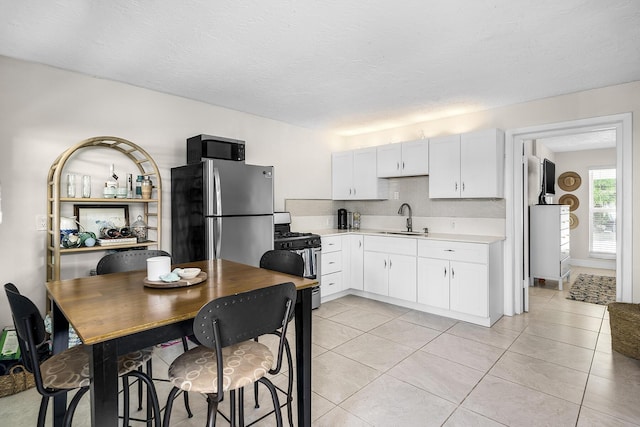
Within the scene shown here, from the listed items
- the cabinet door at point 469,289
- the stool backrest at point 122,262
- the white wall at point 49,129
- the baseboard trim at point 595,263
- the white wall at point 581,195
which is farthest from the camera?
the white wall at point 581,195

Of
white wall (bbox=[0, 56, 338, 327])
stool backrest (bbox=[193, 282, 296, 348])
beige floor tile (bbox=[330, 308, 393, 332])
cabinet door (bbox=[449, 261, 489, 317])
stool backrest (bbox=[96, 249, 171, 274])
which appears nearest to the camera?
stool backrest (bbox=[193, 282, 296, 348])

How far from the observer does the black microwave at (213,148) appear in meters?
3.34

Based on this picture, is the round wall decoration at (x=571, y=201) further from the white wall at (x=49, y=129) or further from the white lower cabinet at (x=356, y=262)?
the white wall at (x=49, y=129)

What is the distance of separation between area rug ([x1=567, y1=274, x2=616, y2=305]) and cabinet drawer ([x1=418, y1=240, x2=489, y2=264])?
2.25m

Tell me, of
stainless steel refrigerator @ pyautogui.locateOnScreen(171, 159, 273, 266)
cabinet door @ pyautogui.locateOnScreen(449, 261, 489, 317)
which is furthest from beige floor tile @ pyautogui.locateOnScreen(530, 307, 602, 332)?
stainless steel refrigerator @ pyautogui.locateOnScreen(171, 159, 273, 266)

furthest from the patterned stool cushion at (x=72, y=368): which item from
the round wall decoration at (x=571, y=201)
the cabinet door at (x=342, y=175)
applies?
the round wall decoration at (x=571, y=201)

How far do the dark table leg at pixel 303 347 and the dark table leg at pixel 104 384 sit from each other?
831 millimetres

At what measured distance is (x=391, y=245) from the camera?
420 centimetres

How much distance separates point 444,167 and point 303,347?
10.3 feet

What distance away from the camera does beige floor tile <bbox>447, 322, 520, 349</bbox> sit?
10.3 feet

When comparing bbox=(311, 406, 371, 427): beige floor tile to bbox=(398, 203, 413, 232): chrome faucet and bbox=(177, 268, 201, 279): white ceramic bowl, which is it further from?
bbox=(398, 203, 413, 232): chrome faucet

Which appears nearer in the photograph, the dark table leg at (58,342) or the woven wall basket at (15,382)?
the dark table leg at (58,342)

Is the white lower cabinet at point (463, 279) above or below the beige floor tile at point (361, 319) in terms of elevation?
above

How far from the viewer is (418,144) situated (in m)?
4.33
